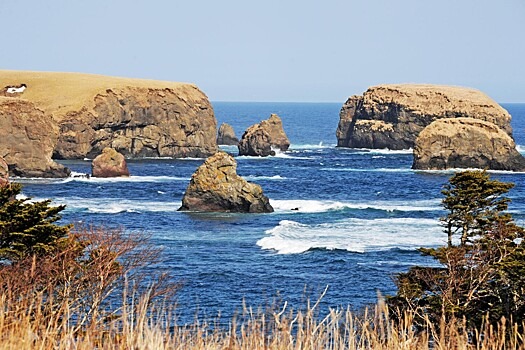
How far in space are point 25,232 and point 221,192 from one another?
133 ft

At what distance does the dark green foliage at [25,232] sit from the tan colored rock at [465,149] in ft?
272

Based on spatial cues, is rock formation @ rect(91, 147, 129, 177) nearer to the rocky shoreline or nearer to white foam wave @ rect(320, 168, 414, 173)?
white foam wave @ rect(320, 168, 414, 173)

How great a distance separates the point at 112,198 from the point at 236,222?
18693mm

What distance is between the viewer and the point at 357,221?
200 feet

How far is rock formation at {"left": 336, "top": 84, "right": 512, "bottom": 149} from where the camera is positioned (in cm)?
13975

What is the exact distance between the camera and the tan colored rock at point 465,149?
104m

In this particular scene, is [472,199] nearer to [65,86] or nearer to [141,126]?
[141,126]

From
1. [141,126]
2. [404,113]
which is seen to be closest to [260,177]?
[141,126]

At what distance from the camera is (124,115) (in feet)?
414

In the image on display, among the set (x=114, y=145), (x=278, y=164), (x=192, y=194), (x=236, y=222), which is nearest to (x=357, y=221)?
(x=236, y=222)

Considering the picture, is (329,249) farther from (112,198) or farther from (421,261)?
(112,198)

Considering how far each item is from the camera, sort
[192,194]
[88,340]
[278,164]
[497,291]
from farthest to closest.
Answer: [278,164], [192,194], [497,291], [88,340]

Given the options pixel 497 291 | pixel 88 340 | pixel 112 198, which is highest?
pixel 88 340

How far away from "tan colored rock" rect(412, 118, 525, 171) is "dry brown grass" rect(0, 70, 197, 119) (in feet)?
160
